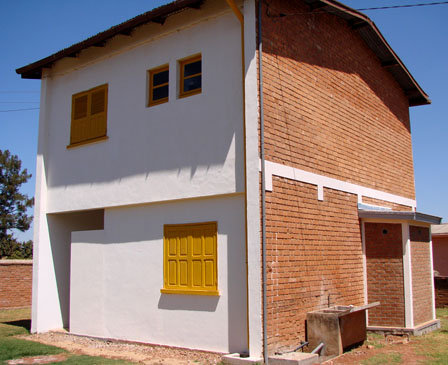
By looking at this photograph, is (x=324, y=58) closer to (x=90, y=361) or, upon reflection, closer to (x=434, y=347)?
(x=434, y=347)

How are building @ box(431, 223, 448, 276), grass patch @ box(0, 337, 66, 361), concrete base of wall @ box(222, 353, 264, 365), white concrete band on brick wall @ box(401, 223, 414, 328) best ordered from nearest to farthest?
1. concrete base of wall @ box(222, 353, 264, 365)
2. grass patch @ box(0, 337, 66, 361)
3. white concrete band on brick wall @ box(401, 223, 414, 328)
4. building @ box(431, 223, 448, 276)

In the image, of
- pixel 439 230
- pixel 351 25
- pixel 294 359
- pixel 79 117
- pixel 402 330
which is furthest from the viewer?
pixel 439 230

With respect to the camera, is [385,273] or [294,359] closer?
[294,359]

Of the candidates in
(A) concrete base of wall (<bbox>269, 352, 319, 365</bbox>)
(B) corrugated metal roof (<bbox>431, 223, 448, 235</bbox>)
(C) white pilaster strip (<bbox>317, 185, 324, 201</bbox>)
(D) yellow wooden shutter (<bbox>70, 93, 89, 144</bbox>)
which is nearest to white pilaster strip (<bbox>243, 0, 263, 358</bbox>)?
(A) concrete base of wall (<bbox>269, 352, 319, 365</bbox>)

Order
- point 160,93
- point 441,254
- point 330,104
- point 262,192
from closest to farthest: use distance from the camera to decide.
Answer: point 262,192, point 160,93, point 330,104, point 441,254

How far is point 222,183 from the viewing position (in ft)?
32.0

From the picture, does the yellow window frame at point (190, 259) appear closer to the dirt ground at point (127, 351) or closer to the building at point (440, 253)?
the dirt ground at point (127, 351)

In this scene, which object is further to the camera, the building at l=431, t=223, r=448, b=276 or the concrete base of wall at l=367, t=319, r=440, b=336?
the building at l=431, t=223, r=448, b=276

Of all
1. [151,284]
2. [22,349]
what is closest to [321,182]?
[151,284]

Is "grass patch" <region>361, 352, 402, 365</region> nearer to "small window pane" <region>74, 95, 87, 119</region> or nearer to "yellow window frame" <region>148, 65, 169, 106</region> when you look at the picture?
"yellow window frame" <region>148, 65, 169, 106</region>

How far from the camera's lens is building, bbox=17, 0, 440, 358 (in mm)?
9484

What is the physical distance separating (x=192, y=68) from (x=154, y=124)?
57.0 inches

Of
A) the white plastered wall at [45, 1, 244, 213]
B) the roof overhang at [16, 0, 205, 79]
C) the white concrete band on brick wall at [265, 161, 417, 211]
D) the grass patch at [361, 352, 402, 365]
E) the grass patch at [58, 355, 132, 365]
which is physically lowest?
the grass patch at [58, 355, 132, 365]

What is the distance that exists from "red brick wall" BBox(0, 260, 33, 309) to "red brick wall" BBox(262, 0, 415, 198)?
513 inches
